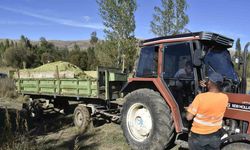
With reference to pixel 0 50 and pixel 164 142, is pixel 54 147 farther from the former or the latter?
pixel 0 50

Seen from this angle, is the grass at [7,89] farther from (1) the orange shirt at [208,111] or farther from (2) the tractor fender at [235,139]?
(1) the orange shirt at [208,111]

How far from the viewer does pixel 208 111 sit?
4.55 m

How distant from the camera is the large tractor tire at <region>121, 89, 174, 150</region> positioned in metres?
6.32

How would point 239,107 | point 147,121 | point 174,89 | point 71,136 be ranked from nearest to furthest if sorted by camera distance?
1. point 239,107
2. point 174,89
3. point 147,121
4. point 71,136

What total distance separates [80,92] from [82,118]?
0.80 metres

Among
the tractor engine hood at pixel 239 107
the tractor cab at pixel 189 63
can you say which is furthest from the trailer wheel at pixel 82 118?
the tractor engine hood at pixel 239 107

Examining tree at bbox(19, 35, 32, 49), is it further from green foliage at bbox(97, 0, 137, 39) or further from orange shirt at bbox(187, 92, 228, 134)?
orange shirt at bbox(187, 92, 228, 134)

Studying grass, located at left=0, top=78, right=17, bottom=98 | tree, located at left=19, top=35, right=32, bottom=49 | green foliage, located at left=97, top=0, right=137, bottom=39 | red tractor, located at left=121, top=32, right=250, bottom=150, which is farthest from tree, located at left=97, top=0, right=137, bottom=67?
tree, located at left=19, top=35, right=32, bottom=49

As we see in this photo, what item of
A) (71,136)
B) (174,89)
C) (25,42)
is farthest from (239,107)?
(25,42)

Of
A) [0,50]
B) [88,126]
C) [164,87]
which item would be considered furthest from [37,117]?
[0,50]

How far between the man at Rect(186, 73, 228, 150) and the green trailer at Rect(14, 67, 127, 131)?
4.78 m

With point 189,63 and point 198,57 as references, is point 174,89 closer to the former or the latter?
point 189,63

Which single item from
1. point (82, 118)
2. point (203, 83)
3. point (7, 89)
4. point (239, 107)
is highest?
point (203, 83)

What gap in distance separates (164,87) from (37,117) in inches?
260
